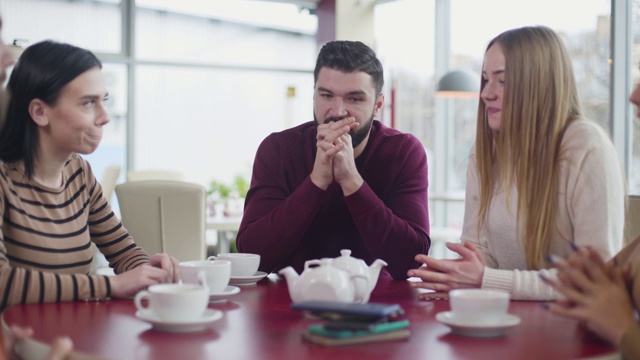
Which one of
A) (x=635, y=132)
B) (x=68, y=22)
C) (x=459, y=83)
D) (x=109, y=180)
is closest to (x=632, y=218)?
(x=635, y=132)

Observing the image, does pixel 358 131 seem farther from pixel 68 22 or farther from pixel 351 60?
pixel 68 22

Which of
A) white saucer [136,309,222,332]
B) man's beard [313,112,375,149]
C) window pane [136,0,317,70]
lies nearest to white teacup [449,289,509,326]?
white saucer [136,309,222,332]

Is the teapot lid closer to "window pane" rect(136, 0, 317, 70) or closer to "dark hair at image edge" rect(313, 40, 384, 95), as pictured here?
"dark hair at image edge" rect(313, 40, 384, 95)

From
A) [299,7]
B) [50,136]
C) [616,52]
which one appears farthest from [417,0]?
[50,136]

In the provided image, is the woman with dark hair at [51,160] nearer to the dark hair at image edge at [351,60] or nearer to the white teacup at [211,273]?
the white teacup at [211,273]

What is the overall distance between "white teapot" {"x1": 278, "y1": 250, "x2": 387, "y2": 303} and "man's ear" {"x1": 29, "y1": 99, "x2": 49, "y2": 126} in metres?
0.81

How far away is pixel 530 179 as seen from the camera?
80.7 inches

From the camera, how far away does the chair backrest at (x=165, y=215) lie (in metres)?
3.56

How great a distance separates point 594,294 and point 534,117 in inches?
29.9

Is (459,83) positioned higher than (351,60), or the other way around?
(459,83)

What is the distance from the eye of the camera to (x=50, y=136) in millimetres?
2012

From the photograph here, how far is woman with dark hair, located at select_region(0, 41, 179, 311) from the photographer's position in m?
1.93

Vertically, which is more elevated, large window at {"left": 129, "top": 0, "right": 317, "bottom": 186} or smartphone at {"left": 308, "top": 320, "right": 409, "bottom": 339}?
large window at {"left": 129, "top": 0, "right": 317, "bottom": 186}

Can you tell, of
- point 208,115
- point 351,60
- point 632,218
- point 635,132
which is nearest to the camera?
point 632,218
